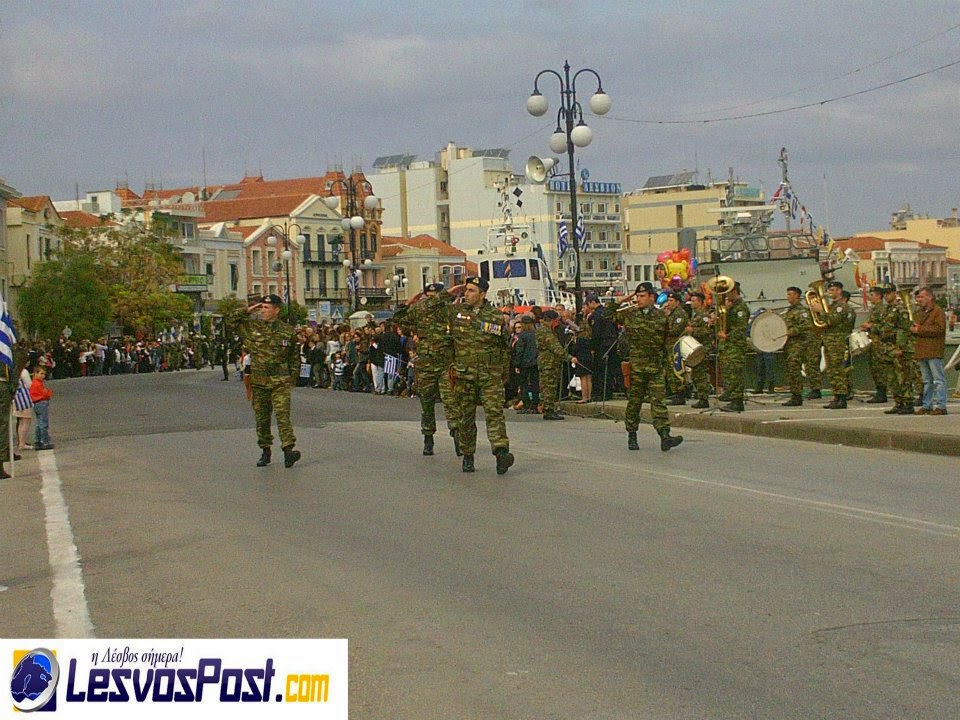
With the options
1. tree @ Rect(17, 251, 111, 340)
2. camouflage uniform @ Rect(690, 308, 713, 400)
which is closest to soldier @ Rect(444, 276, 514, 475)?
camouflage uniform @ Rect(690, 308, 713, 400)

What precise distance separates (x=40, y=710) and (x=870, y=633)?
13.2 feet

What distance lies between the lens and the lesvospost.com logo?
4574 mm

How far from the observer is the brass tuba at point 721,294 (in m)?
20.5

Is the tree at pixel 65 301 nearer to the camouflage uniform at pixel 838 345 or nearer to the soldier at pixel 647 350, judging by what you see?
the camouflage uniform at pixel 838 345

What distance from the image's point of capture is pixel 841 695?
565 cm

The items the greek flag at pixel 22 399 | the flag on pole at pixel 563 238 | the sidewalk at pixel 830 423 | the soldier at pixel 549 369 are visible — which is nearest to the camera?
the sidewalk at pixel 830 423

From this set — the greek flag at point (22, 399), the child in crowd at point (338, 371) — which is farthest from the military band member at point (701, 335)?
the child in crowd at point (338, 371)

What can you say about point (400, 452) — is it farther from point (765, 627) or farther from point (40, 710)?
point (40, 710)

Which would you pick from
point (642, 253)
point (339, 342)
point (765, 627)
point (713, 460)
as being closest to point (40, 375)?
point (713, 460)

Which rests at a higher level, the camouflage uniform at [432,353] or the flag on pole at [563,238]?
the flag on pole at [563,238]

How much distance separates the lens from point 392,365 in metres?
31.9

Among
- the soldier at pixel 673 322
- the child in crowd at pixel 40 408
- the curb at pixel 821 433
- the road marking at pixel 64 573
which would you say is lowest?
the road marking at pixel 64 573

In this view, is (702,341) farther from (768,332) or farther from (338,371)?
(338,371)

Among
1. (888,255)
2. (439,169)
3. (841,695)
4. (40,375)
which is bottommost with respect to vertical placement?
(841,695)
